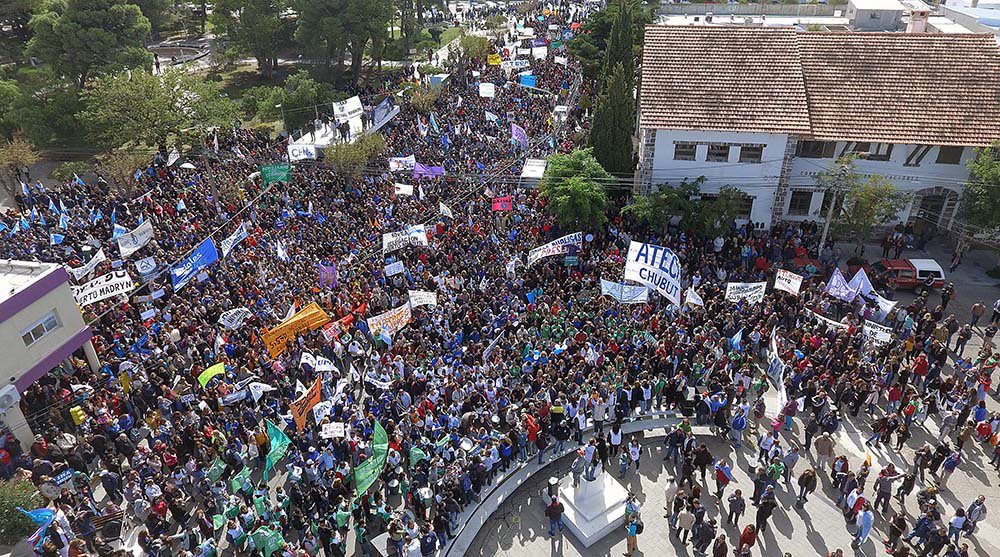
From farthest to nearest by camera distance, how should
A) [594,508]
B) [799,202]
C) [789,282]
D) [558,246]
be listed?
1. [799,202]
2. [558,246]
3. [789,282]
4. [594,508]

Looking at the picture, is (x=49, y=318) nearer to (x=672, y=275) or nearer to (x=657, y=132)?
(x=672, y=275)

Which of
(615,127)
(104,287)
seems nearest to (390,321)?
(104,287)

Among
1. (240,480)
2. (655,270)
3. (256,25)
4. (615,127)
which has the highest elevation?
(256,25)

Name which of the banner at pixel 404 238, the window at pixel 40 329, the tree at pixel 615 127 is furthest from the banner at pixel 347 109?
the window at pixel 40 329

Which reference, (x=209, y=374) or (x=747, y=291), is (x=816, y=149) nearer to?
(x=747, y=291)

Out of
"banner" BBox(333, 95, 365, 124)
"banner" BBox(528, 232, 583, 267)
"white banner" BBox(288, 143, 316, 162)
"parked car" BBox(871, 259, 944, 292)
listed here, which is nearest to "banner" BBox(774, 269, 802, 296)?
"parked car" BBox(871, 259, 944, 292)
